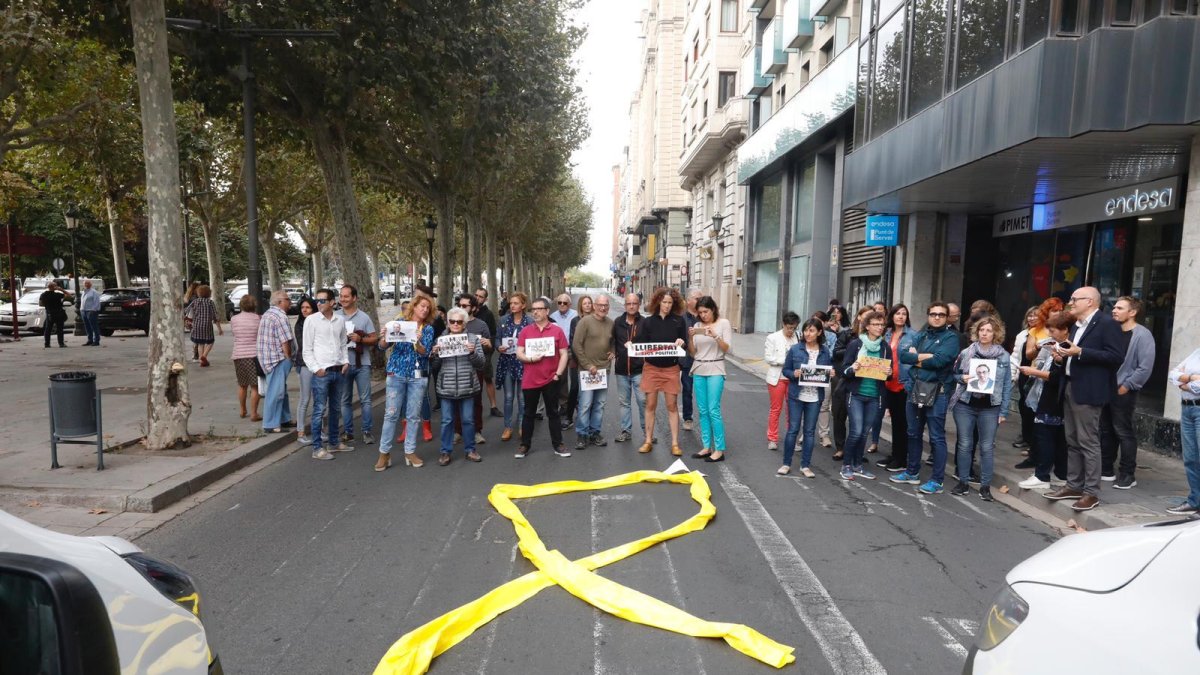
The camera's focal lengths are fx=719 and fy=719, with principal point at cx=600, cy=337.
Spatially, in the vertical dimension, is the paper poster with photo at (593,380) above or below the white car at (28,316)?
above

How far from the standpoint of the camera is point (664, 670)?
3.57m

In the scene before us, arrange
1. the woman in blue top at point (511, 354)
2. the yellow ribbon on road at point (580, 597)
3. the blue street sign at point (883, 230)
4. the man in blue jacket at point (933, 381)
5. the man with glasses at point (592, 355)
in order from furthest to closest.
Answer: the blue street sign at point (883, 230), the woman in blue top at point (511, 354), the man with glasses at point (592, 355), the man in blue jacket at point (933, 381), the yellow ribbon on road at point (580, 597)

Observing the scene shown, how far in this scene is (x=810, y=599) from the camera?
14.5 feet

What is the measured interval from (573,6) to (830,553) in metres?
23.3

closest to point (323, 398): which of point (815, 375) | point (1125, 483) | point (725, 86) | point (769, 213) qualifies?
point (815, 375)

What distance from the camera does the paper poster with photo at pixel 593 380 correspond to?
8531 millimetres

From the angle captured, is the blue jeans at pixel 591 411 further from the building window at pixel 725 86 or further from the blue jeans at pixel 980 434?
the building window at pixel 725 86

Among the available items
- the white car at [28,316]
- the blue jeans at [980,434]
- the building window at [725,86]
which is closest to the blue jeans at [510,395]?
the blue jeans at [980,434]

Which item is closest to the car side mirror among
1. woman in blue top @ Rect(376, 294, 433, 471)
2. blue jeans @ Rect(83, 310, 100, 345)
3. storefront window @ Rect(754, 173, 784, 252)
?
woman in blue top @ Rect(376, 294, 433, 471)

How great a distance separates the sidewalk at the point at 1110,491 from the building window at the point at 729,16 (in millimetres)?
29148

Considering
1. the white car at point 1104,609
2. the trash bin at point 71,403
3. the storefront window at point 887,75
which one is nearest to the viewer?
the white car at point 1104,609

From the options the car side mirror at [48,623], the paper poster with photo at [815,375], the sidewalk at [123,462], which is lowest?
the sidewalk at [123,462]

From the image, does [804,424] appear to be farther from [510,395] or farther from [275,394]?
[275,394]

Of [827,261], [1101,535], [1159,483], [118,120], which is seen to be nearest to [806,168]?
[827,261]
